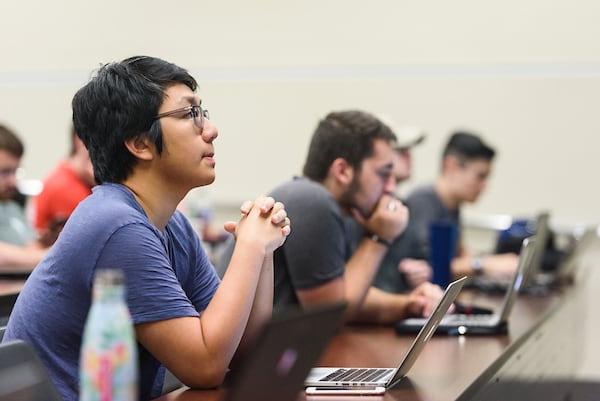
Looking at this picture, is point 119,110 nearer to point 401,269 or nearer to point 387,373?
point 387,373

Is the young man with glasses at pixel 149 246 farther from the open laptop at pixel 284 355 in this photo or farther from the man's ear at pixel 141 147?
the open laptop at pixel 284 355

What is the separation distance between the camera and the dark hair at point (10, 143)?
164 inches

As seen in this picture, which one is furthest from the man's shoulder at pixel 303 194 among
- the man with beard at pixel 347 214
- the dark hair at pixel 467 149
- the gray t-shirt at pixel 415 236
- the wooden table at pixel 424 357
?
the dark hair at pixel 467 149

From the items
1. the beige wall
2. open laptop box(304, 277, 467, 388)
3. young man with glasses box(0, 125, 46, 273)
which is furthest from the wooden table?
the beige wall

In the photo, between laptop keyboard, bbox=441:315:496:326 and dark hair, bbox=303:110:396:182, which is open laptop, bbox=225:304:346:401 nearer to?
laptop keyboard, bbox=441:315:496:326

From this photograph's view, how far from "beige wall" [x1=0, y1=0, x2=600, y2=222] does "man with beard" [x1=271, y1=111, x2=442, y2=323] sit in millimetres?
2850

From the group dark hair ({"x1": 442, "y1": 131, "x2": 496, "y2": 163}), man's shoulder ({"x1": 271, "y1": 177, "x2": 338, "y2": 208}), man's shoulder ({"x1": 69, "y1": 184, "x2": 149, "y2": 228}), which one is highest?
man's shoulder ({"x1": 69, "y1": 184, "x2": 149, "y2": 228})

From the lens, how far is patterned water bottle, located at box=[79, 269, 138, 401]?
1.09 metres

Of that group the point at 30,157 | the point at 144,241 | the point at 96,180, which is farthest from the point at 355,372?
the point at 30,157

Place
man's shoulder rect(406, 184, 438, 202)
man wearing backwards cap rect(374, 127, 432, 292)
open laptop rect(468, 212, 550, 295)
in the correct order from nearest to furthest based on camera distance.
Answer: man wearing backwards cap rect(374, 127, 432, 292) → open laptop rect(468, 212, 550, 295) → man's shoulder rect(406, 184, 438, 202)

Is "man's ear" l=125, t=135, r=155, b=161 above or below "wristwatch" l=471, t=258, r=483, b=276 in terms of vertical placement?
above

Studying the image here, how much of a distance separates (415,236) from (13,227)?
1718mm

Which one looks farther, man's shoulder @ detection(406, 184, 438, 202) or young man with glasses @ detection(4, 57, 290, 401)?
man's shoulder @ detection(406, 184, 438, 202)

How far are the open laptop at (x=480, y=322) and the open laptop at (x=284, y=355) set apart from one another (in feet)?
4.37
